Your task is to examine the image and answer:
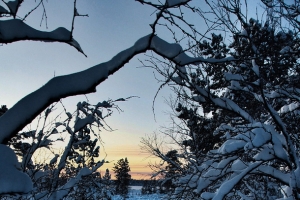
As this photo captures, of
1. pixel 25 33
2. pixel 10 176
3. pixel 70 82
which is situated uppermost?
pixel 25 33

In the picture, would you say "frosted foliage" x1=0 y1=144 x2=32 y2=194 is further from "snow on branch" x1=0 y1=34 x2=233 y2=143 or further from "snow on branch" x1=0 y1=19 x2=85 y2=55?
"snow on branch" x1=0 y1=19 x2=85 y2=55

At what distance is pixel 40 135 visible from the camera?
5391 mm

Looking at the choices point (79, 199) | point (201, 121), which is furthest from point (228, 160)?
point (201, 121)

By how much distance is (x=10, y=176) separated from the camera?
6.00 feet

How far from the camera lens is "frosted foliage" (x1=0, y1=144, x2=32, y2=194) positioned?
5.90 feet

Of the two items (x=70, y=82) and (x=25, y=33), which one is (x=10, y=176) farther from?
(x=25, y=33)

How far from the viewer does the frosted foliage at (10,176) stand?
1.80 m

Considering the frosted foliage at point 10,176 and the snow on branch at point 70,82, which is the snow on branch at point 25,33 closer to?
the snow on branch at point 70,82

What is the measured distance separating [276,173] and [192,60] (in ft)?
11.1

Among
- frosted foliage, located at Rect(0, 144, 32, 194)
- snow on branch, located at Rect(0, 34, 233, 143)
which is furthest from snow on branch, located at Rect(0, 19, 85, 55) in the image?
frosted foliage, located at Rect(0, 144, 32, 194)

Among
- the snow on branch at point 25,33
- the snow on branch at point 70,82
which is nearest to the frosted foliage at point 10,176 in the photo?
the snow on branch at point 70,82

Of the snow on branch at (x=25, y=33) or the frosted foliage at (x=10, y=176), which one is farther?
the snow on branch at (x=25, y=33)

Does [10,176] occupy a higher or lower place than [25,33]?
lower

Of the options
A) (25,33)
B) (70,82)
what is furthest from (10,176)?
(25,33)
